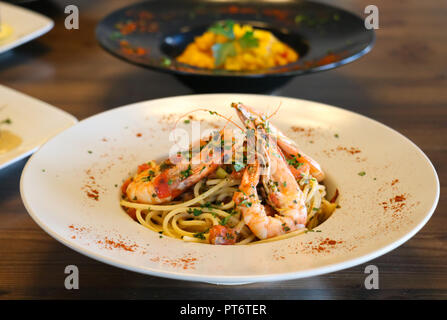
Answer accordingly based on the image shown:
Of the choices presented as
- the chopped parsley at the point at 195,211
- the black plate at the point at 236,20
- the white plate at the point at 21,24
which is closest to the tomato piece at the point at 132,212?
the chopped parsley at the point at 195,211

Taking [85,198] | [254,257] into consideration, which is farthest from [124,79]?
[254,257]

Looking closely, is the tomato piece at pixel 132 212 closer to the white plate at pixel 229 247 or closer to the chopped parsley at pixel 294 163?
the white plate at pixel 229 247

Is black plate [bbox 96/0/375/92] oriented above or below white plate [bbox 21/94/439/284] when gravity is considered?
above

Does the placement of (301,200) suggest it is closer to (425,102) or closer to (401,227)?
(401,227)

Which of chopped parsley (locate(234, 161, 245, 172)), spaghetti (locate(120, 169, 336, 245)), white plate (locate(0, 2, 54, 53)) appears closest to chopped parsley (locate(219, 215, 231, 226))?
spaghetti (locate(120, 169, 336, 245))

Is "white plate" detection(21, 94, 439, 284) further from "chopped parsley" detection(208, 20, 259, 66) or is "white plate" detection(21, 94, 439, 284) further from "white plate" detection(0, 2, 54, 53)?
"white plate" detection(0, 2, 54, 53)

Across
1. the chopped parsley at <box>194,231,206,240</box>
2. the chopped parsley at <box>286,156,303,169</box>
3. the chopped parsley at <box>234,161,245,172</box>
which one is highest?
the chopped parsley at <box>234,161,245,172</box>
